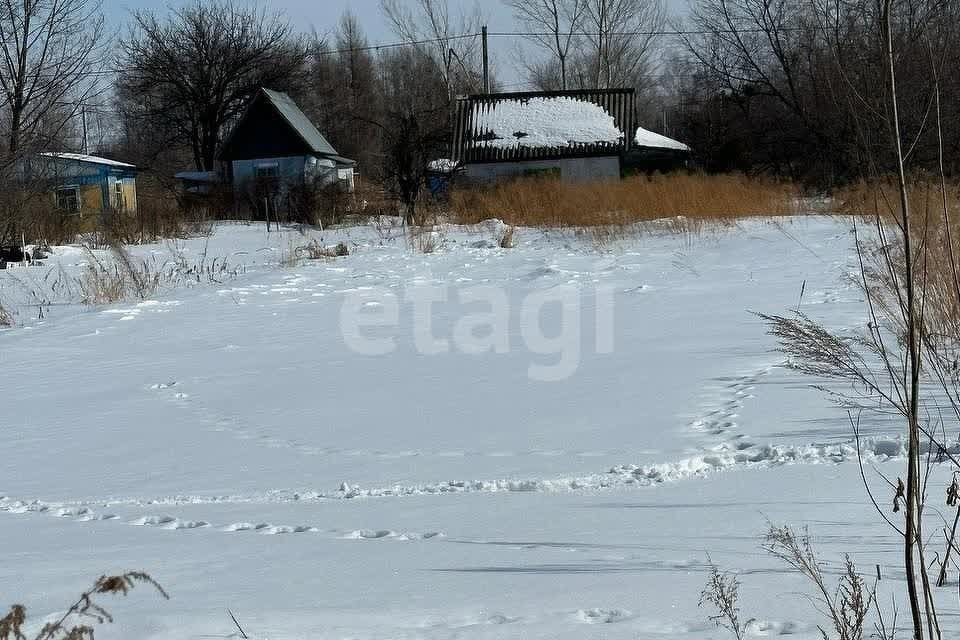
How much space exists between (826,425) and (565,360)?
7.52ft

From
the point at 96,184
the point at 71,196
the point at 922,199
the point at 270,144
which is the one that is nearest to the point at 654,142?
the point at 270,144

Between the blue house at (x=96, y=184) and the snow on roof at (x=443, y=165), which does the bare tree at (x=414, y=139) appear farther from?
the blue house at (x=96, y=184)

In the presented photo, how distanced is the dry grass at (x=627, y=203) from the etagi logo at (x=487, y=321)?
5250mm

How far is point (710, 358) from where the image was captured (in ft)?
19.2

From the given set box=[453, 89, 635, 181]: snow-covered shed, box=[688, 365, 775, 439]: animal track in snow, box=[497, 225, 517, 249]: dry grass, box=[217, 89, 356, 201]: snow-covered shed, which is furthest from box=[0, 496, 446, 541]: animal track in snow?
box=[217, 89, 356, 201]: snow-covered shed

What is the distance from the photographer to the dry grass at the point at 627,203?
15680mm

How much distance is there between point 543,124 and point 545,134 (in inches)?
20.1

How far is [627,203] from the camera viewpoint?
55.0ft

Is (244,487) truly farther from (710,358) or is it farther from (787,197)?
(787,197)

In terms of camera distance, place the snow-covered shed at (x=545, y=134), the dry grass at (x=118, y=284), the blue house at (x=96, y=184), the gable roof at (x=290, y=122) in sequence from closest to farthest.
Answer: the dry grass at (x=118, y=284) < the snow-covered shed at (x=545, y=134) < the blue house at (x=96, y=184) < the gable roof at (x=290, y=122)

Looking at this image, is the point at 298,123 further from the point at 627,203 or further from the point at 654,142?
the point at 627,203

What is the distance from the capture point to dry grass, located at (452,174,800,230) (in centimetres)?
1568

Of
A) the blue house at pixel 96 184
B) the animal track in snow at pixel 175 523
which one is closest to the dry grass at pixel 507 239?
the animal track in snow at pixel 175 523

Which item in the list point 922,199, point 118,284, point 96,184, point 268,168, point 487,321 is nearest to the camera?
point 922,199
